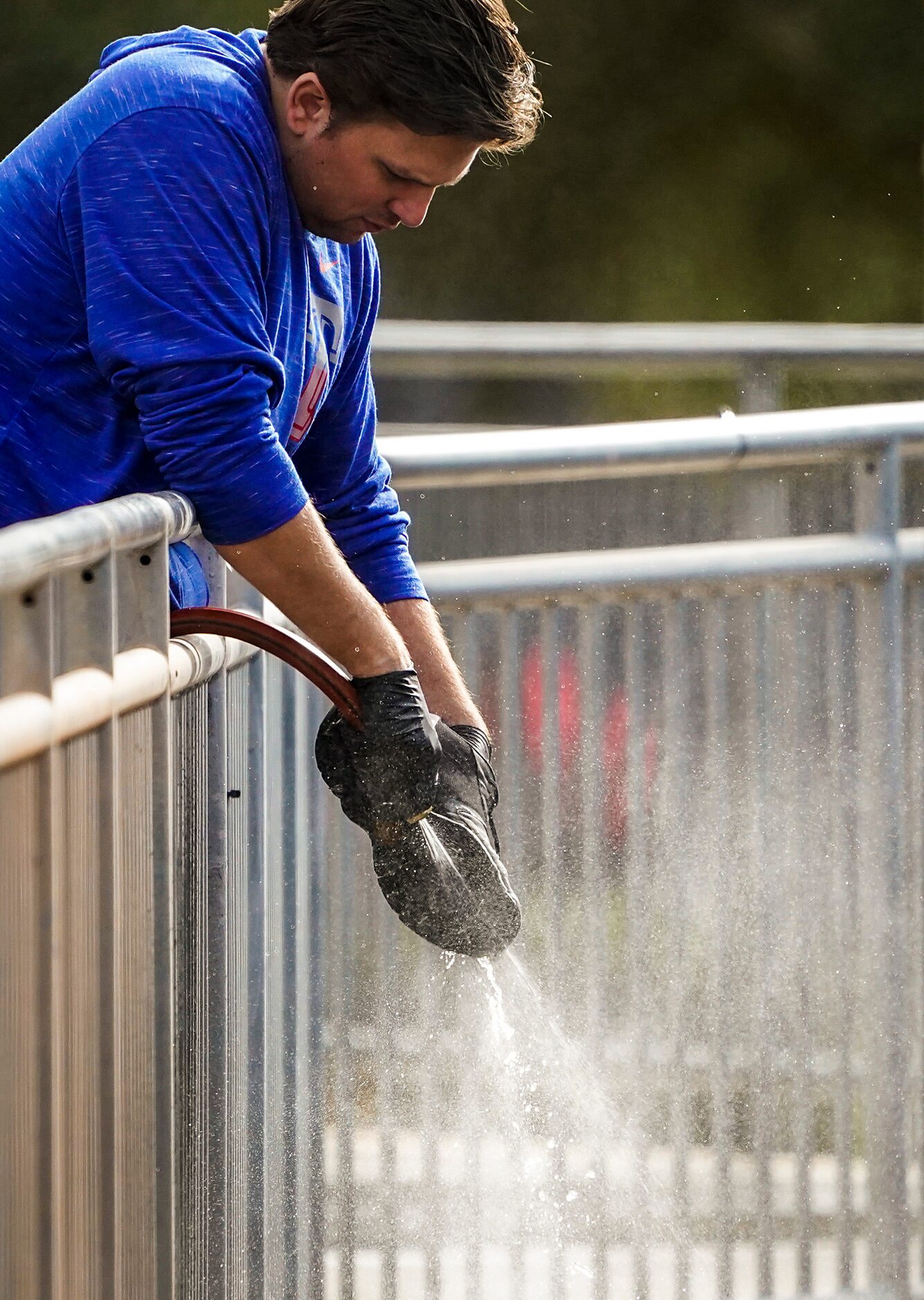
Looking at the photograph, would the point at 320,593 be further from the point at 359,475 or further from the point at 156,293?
the point at 359,475

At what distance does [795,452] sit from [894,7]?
246 cm

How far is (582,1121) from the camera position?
6.22ft

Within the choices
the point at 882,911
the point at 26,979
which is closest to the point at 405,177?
the point at 26,979

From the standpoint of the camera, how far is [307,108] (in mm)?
1294

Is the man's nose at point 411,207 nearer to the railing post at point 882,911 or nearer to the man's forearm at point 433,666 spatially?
the man's forearm at point 433,666

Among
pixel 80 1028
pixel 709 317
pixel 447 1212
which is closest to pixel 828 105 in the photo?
pixel 709 317

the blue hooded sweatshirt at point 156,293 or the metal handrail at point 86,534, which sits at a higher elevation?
the blue hooded sweatshirt at point 156,293

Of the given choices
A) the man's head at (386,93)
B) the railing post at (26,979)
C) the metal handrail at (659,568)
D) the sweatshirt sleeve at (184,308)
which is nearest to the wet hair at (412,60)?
the man's head at (386,93)

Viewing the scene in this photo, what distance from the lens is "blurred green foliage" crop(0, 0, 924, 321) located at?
3.67 m

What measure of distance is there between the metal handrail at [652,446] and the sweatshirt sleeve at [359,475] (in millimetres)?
114

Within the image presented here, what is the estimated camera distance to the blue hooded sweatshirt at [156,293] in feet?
3.75

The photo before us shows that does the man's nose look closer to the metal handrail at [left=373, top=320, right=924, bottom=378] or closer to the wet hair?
the wet hair

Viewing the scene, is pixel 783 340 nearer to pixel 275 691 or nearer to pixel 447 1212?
pixel 275 691

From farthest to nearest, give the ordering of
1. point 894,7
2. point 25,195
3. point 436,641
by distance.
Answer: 1. point 894,7
2. point 436,641
3. point 25,195
